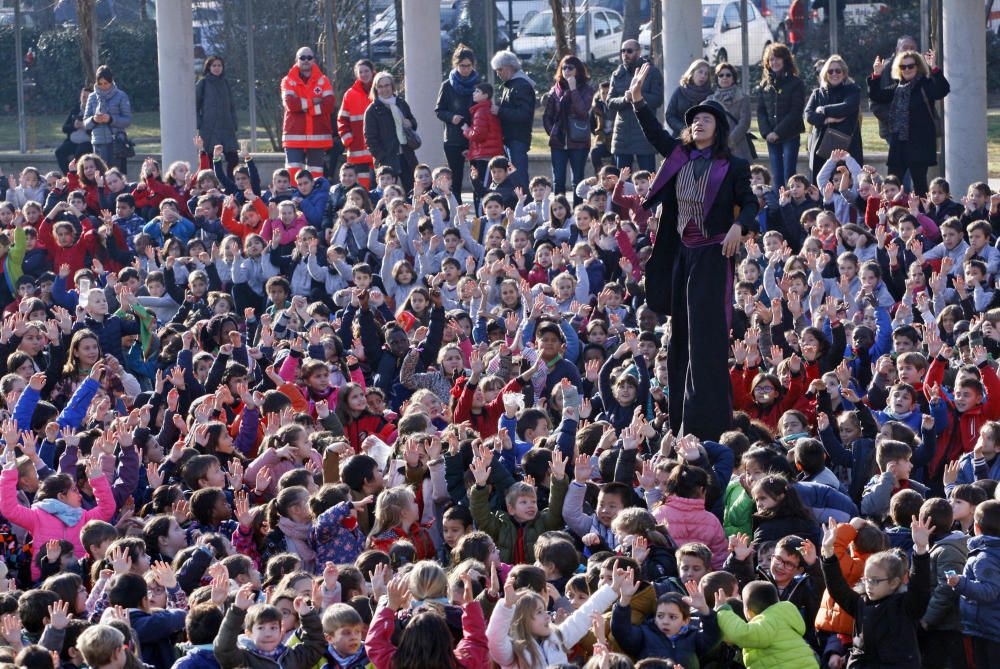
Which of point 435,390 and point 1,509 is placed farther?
point 435,390

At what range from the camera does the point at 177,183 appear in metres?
19.8

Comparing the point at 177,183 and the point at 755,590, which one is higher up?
the point at 177,183

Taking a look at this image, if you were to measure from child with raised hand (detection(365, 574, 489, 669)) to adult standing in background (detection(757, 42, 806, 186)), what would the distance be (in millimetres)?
11064

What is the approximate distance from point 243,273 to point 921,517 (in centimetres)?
917

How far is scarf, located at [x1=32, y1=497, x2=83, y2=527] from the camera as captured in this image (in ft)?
32.5

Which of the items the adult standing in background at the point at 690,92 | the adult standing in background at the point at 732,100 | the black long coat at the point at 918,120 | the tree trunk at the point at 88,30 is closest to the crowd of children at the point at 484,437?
the adult standing in background at the point at 732,100

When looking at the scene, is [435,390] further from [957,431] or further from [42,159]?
[42,159]

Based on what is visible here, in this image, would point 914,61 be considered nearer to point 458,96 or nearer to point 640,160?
point 640,160

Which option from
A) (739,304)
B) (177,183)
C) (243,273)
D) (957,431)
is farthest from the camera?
(177,183)

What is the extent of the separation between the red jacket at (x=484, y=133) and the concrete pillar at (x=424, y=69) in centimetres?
241

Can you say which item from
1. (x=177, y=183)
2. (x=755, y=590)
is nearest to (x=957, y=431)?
(x=755, y=590)

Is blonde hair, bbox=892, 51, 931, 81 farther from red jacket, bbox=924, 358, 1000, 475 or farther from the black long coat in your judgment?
red jacket, bbox=924, 358, 1000, 475

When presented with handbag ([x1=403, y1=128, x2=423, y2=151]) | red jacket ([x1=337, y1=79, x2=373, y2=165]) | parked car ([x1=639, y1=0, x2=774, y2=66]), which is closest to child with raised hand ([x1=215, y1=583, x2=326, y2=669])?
handbag ([x1=403, y1=128, x2=423, y2=151])

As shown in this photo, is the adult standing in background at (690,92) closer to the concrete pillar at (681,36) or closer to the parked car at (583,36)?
the concrete pillar at (681,36)
